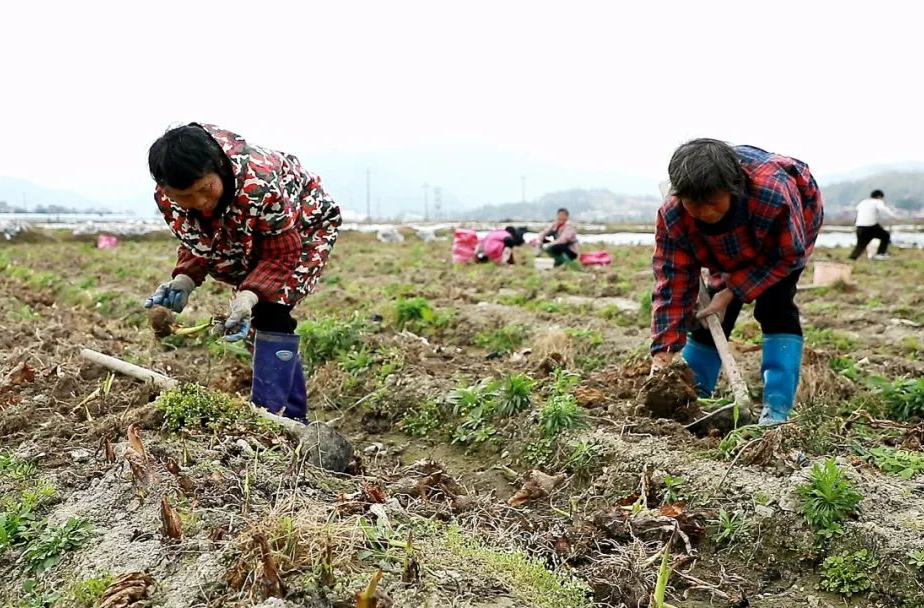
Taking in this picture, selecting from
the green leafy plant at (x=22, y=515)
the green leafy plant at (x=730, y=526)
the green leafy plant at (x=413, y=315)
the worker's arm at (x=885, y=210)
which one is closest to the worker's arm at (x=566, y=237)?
the worker's arm at (x=885, y=210)

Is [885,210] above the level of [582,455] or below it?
above

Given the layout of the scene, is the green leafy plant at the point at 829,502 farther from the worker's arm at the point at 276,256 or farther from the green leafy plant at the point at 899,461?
the worker's arm at the point at 276,256

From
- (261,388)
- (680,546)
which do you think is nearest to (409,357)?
(261,388)

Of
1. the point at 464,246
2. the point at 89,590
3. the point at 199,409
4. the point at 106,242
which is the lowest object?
the point at 106,242

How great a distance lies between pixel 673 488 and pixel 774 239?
1.14 metres

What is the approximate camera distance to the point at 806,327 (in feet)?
20.4

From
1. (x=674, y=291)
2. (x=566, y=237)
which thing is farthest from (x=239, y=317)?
(x=566, y=237)

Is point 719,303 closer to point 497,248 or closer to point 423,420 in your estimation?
point 423,420

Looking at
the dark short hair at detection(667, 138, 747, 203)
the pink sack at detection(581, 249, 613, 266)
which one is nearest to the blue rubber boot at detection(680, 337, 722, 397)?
the dark short hair at detection(667, 138, 747, 203)

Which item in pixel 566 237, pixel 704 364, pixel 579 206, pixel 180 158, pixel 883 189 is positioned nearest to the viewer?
pixel 180 158

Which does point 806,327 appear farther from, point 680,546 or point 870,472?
point 680,546

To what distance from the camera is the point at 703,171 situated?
297cm

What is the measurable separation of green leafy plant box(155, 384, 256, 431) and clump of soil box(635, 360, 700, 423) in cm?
170

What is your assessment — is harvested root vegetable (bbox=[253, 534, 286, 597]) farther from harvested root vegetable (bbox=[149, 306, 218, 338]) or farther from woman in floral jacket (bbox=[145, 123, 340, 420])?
harvested root vegetable (bbox=[149, 306, 218, 338])
